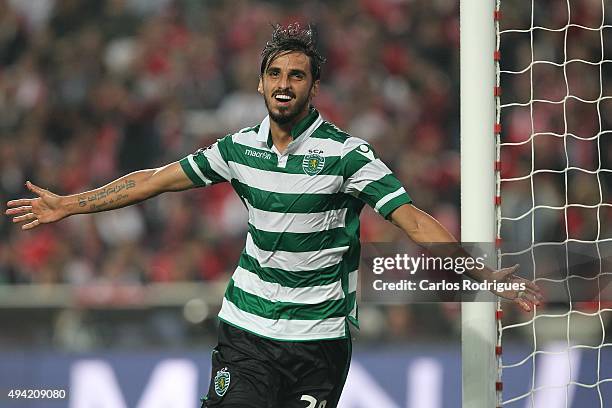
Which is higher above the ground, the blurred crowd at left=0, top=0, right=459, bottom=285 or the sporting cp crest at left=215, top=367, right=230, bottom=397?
the blurred crowd at left=0, top=0, right=459, bottom=285

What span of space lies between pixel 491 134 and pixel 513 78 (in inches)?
156

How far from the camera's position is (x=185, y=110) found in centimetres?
988

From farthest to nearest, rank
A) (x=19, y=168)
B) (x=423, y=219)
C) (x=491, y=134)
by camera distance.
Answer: (x=19, y=168)
(x=491, y=134)
(x=423, y=219)

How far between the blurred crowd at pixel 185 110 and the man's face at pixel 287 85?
419 cm

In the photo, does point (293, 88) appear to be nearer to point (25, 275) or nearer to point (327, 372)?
point (327, 372)

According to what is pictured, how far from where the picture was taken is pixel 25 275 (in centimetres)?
904

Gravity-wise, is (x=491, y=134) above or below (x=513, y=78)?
below

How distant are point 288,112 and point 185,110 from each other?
5899 mm

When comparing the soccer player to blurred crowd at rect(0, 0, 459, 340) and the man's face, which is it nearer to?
the man's face

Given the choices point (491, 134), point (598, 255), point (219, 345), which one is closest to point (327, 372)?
point (219, 345)

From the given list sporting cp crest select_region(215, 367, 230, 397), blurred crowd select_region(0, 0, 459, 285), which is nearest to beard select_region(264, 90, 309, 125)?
sporting cp crest select_region(215, 367, 230, 397)

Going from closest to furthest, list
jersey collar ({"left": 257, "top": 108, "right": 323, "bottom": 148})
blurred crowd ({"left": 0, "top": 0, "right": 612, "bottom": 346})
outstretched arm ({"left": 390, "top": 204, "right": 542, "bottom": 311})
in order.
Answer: outstretched arm ({"left": 390, "top": 204, "right": 542, "bottom": 311}), jersey collar ({"left": 257, "top": 108, "right": 323, "bottom": 148}), blurred crowd ({"left": 0, "top": 0, "right": 612, "bottom": 346})

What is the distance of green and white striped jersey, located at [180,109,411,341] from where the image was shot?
Result: 4.07 meters

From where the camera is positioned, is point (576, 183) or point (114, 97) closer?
point (576, 183)
